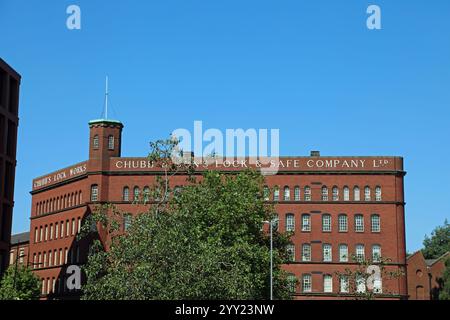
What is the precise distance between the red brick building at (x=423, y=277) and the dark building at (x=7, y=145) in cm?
5429

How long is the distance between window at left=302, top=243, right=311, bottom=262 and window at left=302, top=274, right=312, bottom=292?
73.5 inches

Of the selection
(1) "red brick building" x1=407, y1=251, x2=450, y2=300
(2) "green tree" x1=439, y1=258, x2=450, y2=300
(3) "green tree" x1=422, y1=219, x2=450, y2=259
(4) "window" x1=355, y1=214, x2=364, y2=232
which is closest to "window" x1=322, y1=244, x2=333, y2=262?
(4) "window" x1=355, y1=214, x2=364, y2=232

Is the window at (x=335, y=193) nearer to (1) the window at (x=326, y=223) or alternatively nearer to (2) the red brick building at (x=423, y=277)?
(1) the window at (x=326, y=223)

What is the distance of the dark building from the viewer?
64.4m

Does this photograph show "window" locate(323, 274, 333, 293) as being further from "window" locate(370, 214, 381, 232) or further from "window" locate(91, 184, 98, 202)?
"window" locate(91, 184, 98, 202)

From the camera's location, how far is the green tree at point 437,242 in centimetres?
14307

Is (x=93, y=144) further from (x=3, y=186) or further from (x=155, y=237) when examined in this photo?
(x=155, y=237)

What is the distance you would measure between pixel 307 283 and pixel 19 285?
30.7 m

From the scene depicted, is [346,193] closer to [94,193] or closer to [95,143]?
[94,193]

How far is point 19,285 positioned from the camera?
74.8 m

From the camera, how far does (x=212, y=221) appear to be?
62469 millimetres

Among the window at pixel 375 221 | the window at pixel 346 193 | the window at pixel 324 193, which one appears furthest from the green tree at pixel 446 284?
the window at pixel 324 193
